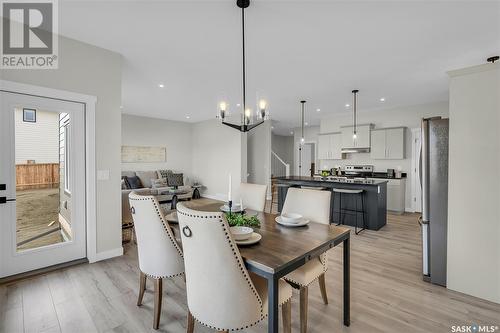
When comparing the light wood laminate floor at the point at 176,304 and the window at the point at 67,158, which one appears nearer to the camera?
the light wood laminate floor at the point at 176,304

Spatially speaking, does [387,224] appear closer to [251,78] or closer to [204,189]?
[251,78]

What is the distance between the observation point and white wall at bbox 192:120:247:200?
721 centimetres

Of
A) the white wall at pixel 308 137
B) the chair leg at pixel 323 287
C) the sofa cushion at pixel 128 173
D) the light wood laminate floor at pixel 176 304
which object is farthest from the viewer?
the white wall at pixel 308 137

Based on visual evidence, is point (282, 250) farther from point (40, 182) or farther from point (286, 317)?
point (40, 182)

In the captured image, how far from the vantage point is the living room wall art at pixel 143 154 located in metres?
7.17

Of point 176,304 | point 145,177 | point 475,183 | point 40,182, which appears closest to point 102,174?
point 40,182

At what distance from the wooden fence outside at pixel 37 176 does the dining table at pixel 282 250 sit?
1817 mm

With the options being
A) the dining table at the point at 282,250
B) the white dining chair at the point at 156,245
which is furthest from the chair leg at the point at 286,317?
the white dining chair at the point at 156,245

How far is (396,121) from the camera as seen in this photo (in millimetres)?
6105

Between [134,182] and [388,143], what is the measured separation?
6.88 metres

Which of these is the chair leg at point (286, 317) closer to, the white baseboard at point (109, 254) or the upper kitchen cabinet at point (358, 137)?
the white baseboard at point (109, 254)

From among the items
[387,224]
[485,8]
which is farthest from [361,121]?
[485,8]

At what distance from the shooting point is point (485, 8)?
2.18 m

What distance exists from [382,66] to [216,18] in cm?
256
